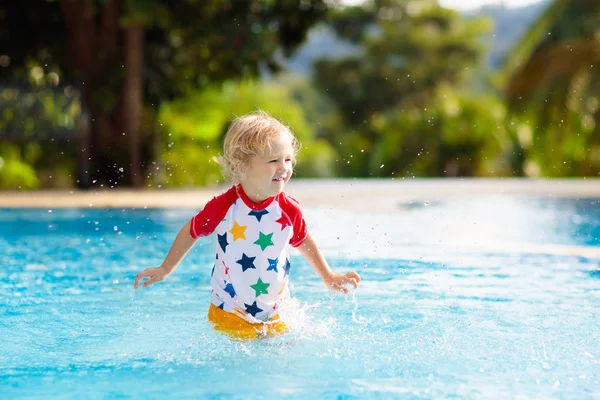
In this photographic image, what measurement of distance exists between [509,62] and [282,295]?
744 inches

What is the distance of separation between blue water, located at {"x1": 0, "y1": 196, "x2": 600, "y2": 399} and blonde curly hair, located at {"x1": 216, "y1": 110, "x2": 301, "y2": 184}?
0.74m

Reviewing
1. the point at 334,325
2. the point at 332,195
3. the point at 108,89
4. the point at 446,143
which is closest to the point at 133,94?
the point at 108,89

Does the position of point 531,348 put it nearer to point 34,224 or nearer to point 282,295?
point 282,295

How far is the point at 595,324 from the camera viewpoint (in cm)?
429

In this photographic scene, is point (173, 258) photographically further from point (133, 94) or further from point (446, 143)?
point (446, 143)

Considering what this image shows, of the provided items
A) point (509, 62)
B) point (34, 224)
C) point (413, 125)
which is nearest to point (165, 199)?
point (34, 224)

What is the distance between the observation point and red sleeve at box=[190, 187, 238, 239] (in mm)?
3661

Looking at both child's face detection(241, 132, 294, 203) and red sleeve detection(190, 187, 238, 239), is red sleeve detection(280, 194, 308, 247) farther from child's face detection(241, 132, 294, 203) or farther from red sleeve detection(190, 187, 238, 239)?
red sleeve detection(190, 187, 238, 239)

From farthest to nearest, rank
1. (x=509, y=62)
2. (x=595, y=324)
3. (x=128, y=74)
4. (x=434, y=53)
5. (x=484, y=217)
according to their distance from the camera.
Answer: (x=434, y=53), (x=509, y=62), (x=128, y=74), (x=484, y=217), (x=595, y=324)

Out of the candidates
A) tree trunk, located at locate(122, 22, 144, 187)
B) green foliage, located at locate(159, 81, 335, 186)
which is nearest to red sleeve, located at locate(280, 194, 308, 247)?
green foliage, located at locate(159, 81, 335, 186)

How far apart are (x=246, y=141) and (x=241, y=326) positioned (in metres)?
0.78

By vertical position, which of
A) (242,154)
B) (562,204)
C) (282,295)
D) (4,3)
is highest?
(4,3)

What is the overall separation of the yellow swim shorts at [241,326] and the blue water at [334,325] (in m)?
0.05

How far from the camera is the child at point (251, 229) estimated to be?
11.8 ft
